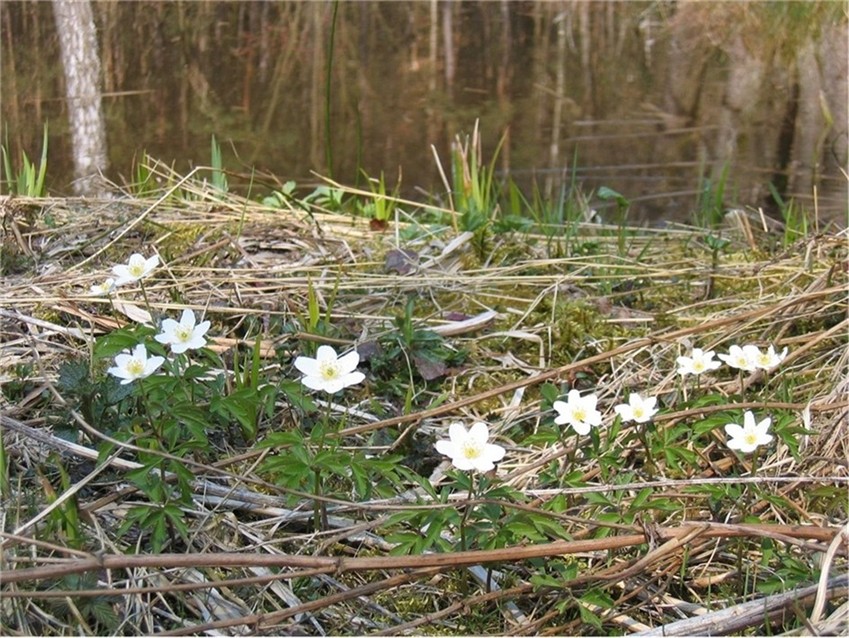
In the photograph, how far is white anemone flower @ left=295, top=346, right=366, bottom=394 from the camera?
1.36 m

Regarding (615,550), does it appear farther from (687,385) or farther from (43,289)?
(43,289)

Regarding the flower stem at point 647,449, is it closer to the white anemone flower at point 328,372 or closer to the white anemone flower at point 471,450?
the white anemone flower at point 471,450

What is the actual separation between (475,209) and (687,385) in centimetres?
124

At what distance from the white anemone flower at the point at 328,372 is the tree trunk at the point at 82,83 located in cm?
233

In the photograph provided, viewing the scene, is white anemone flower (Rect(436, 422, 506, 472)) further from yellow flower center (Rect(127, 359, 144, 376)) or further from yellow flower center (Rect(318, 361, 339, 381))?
yellow flower center (Rect(127, 359, 144, 376))

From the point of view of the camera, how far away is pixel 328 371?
138 cm

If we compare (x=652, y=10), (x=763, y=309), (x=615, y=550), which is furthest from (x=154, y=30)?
(x=652, y=10)

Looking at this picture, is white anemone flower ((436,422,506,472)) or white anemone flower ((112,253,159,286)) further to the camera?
white anemone flower ((112,253,159,286))

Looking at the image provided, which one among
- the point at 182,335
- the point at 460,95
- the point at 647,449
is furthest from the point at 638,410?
the point at 460,95

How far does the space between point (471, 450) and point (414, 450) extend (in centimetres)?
42

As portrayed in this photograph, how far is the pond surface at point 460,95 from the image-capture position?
3891 millimetres

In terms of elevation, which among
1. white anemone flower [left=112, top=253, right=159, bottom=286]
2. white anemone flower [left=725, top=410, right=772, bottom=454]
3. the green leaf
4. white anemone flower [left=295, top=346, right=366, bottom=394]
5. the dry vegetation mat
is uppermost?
white anemone flower [left=112, top=253, right=159, bottom=286]

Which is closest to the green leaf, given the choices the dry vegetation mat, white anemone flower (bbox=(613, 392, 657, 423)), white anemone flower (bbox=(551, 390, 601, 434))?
the dry vegetation mat

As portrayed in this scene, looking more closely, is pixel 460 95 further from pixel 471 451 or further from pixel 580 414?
pixel 471 451
